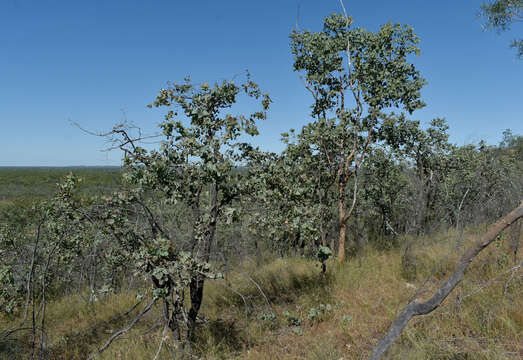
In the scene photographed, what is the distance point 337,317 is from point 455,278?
9.52 feet

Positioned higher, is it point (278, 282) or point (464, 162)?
point (464, 162)

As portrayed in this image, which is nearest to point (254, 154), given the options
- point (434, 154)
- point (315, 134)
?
point (315, 134)

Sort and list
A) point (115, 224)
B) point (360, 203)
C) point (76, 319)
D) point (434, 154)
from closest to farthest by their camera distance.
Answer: point (115, 224)
point (76, 319)
point (434, 154)
point (360, 203)

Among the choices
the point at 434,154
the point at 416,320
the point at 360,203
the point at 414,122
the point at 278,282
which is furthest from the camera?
the point at 360,203

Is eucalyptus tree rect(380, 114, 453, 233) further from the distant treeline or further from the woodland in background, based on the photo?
the distant treeline

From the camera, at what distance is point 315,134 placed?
627cm

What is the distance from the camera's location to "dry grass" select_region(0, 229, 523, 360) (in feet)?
10.9

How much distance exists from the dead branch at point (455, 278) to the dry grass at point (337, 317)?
30 centimetres

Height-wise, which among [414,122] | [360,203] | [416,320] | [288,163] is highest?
[414,122]

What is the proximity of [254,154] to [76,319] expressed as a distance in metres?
5.07

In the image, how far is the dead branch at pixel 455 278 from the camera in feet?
5.61

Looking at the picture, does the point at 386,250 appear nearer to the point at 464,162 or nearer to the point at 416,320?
the point at 416,320

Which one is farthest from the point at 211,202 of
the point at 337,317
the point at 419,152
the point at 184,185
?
the point at 419,152

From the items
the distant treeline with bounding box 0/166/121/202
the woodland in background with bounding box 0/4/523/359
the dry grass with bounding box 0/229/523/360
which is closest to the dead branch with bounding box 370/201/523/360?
the dry grass with bounding box 0/229/523/360
